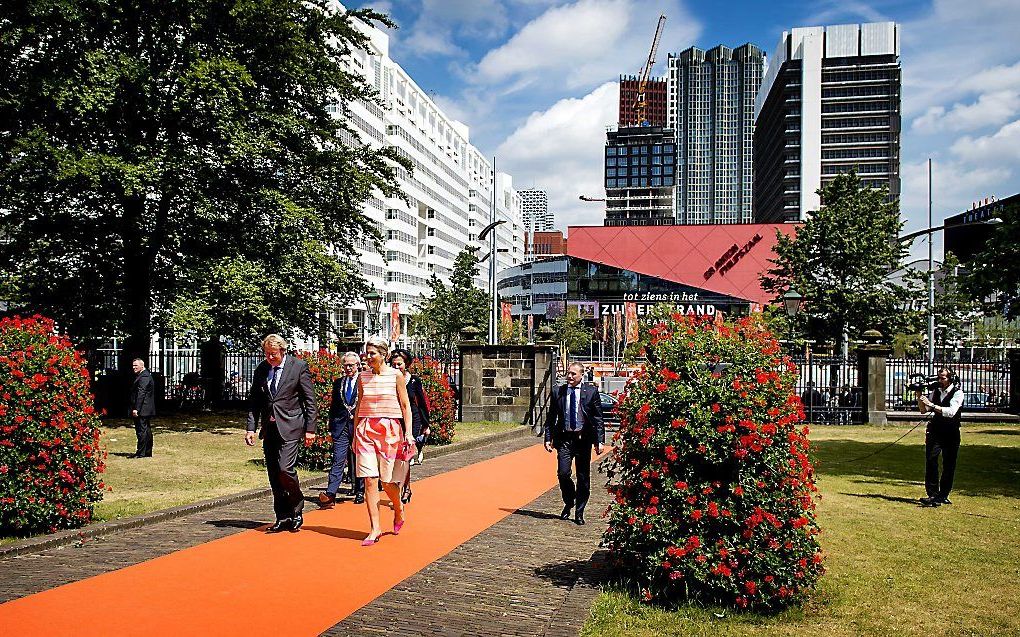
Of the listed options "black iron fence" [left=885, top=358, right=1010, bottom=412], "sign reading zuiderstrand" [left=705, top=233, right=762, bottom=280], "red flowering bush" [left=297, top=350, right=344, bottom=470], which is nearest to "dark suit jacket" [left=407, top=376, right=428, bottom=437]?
"red flowering bush" [left=297, top=350, right=344, bottom=470]

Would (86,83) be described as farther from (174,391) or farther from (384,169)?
(174,391)

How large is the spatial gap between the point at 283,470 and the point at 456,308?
218 ft

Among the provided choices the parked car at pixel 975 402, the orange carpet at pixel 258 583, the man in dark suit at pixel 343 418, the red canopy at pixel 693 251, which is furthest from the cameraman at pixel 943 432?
the red canopy at pixel 693 251

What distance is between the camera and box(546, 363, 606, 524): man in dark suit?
9.59 metres

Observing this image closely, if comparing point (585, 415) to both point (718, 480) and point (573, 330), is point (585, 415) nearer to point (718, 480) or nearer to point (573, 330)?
point (718, 480)

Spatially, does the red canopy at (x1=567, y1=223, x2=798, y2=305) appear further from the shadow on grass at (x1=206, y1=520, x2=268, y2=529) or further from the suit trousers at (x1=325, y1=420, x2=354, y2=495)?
the shadow on grass at (x1=206, y1=520, x2=268, y2=529)

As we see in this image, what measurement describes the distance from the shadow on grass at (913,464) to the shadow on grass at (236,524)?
7.23 meters

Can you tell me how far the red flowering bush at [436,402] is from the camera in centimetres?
1733

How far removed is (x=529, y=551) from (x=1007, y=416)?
25.8 metres

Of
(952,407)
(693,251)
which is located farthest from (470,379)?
(693,251)

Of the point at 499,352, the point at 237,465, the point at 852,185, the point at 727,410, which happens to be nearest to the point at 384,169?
the point at 499,352

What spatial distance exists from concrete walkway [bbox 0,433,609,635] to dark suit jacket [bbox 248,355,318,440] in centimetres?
118

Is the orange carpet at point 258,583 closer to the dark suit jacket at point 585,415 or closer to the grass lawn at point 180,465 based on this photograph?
the dark suit jacket at point 585,415

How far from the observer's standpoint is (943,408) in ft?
36.6
